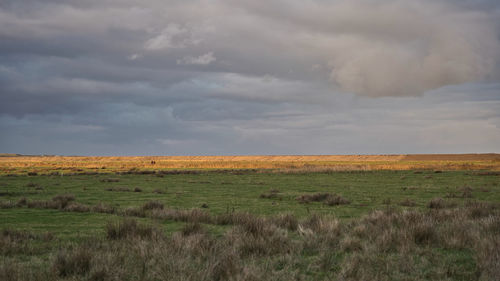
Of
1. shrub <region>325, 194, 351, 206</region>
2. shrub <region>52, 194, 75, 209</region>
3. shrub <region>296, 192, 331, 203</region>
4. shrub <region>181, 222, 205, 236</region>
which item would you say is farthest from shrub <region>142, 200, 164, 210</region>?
shrub <region>325, 194, 351, 206</region>

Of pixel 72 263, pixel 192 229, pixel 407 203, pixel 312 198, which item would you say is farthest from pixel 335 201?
pixel 72 263

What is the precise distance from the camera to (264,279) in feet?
26.0

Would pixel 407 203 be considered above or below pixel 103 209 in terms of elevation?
below

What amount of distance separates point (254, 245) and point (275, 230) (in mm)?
1920

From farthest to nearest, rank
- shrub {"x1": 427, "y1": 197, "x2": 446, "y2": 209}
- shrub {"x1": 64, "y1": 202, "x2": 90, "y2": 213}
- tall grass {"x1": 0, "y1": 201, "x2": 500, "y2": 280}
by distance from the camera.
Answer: shrub {"x1": 427, "y1": 197, "x2": 446, "y2": 209}
shrub {"x1": 64, "y1": 202, "x2": 90, "y2": 213}
tall grass {"x1": 0, "y1": 201, "x2": 500, "y2": 280}

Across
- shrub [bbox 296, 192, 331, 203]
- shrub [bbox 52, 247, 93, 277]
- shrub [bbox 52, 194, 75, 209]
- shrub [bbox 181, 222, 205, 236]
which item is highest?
shrub [bbox 52, 247, 93, 277]

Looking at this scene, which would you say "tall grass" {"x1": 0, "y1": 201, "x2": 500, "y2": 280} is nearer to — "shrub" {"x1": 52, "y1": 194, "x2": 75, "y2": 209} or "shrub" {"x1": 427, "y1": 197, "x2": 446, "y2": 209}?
"shrub" {"x1": 427, "y1": 197, "x2": 446, "y2": 209}

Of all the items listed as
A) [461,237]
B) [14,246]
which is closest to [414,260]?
[461,237]

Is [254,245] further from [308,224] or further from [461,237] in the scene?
[461,237]

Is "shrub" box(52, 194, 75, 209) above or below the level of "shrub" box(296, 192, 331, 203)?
above

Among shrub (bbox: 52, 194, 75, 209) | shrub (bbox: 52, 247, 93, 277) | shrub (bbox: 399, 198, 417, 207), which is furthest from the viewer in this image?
shrub (bbox: 399, 198, 417, 207)

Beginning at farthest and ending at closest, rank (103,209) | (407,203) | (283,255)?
(407,203) < (103,209) < (283,255)

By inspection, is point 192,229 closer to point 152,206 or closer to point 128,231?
point 128,231

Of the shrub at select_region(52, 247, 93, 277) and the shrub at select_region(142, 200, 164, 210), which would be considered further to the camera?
the shrub at select_region(142, 200, 164, 210)
